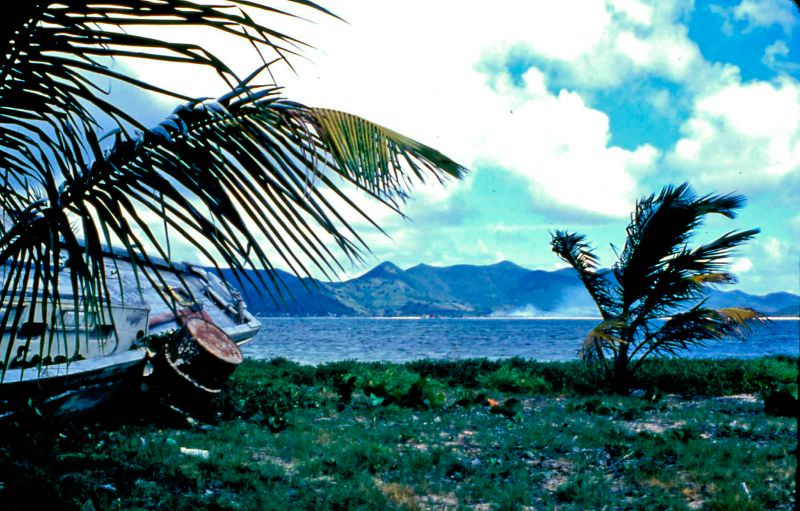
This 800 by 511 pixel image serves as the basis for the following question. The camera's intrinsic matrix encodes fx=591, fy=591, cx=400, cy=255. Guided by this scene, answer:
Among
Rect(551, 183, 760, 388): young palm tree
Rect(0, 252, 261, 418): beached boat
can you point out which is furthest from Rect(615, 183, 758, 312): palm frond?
Rect(0, 252, 261, 418): beached boat

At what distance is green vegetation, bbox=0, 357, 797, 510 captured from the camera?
505 centimetres

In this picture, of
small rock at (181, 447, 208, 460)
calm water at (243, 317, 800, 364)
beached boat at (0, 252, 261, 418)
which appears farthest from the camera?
calm water at (243, 317, 800, 364)

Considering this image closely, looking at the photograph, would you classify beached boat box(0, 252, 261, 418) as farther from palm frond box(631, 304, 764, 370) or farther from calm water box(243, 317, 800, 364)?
calm water box(243, 317, 800, 364)

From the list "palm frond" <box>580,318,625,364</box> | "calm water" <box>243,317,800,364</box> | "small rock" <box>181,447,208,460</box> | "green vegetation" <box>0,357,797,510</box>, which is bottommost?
"calm water" <box>243,317,800,364</box>

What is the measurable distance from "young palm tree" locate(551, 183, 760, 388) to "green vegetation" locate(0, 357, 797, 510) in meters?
1.75

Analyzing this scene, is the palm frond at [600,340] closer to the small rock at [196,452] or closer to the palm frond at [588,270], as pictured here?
the palm frond at [588,270]

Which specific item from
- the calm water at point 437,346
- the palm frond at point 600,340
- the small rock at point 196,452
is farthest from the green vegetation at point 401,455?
the calm water at point 437,346

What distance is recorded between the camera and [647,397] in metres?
11.8

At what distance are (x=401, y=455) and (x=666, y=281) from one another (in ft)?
28.3

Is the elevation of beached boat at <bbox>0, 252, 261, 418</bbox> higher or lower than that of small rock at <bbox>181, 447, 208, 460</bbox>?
higher

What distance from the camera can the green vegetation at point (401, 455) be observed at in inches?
199

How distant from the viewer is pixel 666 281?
1300 cm

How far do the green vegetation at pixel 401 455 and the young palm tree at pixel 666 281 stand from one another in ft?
5.73

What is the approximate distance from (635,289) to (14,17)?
13523mm
